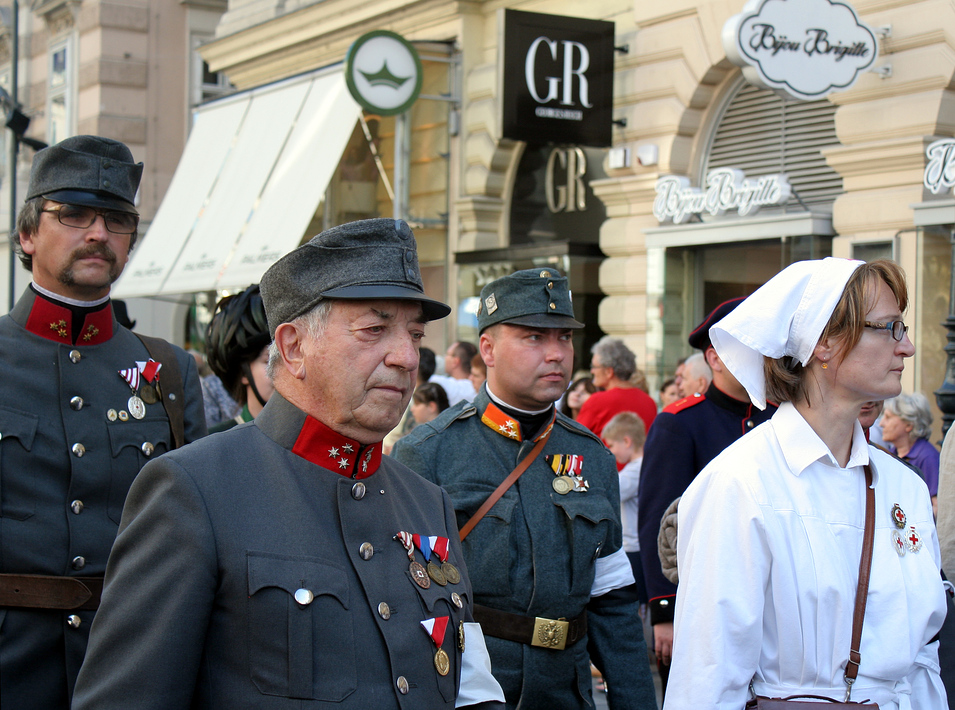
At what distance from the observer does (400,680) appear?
193 cm

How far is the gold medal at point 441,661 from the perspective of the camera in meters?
2.04

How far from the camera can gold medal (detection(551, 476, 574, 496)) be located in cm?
344

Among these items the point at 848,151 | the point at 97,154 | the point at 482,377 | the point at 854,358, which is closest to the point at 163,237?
the point at 482,377

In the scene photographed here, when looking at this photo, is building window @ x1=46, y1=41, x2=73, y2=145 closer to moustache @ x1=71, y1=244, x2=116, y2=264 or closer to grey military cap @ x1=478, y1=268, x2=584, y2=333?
moustache @ x1=71, y1=244, x2=116, y2=264

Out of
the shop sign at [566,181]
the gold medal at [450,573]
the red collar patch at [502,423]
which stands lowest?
the gold medal at [450,573]

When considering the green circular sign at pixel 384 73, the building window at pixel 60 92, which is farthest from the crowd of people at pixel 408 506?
the building window at pixel 60 92

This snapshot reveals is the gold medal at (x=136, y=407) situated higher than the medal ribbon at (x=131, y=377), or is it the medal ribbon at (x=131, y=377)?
the medal ribbon at (x=131, y=377)

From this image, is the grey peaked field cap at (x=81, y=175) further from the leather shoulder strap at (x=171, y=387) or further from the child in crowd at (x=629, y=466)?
the child in crowd at (x=629, y=466)

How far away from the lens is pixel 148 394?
3.31 meters

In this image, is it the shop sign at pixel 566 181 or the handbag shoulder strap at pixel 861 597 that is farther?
the shop sign at pixel 566 181

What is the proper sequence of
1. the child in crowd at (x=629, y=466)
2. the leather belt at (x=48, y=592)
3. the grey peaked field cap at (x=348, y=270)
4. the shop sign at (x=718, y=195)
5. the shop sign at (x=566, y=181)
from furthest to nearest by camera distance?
the shop sign at (x=566, y=181)
the shop sign at (x=718, y=195)
the child in crowd at (x=629, y=466)
the leather belt at (x=48, y=592)
the grey peaked field cap at (x=348, y=270)

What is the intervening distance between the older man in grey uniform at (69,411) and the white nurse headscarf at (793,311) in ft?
5.80

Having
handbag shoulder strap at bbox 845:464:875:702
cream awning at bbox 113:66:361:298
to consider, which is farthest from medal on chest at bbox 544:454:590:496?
cream awning at bbox 113:66:361:298

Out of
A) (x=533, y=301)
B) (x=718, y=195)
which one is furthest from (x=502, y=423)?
(x=718, y=195)
